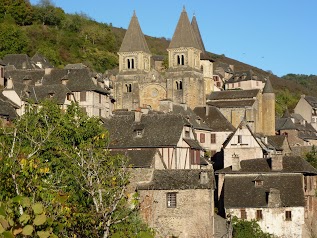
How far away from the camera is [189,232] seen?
39688mm

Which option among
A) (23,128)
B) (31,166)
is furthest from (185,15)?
(31,166)

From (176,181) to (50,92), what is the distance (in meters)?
19.5

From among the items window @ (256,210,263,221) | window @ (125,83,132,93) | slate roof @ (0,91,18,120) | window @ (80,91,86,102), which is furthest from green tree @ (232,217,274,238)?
window @ (125,83,132,93)

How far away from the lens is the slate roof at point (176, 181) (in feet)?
132

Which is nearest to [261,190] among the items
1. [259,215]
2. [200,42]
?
[259,215]

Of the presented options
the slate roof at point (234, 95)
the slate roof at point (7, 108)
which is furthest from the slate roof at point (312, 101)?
the slate roof at point (7, 108)

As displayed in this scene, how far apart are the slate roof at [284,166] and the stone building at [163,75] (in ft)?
93.4

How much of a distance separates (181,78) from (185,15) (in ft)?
25.7

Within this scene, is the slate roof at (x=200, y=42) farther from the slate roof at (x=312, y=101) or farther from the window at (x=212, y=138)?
the slate roof at (x=312, y=101)

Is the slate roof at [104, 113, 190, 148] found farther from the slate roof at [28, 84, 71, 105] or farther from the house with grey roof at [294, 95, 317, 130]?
the house with grey roof at [294, 95, 317, 130]

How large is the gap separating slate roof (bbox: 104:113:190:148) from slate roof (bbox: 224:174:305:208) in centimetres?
495

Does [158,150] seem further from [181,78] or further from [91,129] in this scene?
[181,78]

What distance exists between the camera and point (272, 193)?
151 feet

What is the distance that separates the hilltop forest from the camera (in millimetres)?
99625
